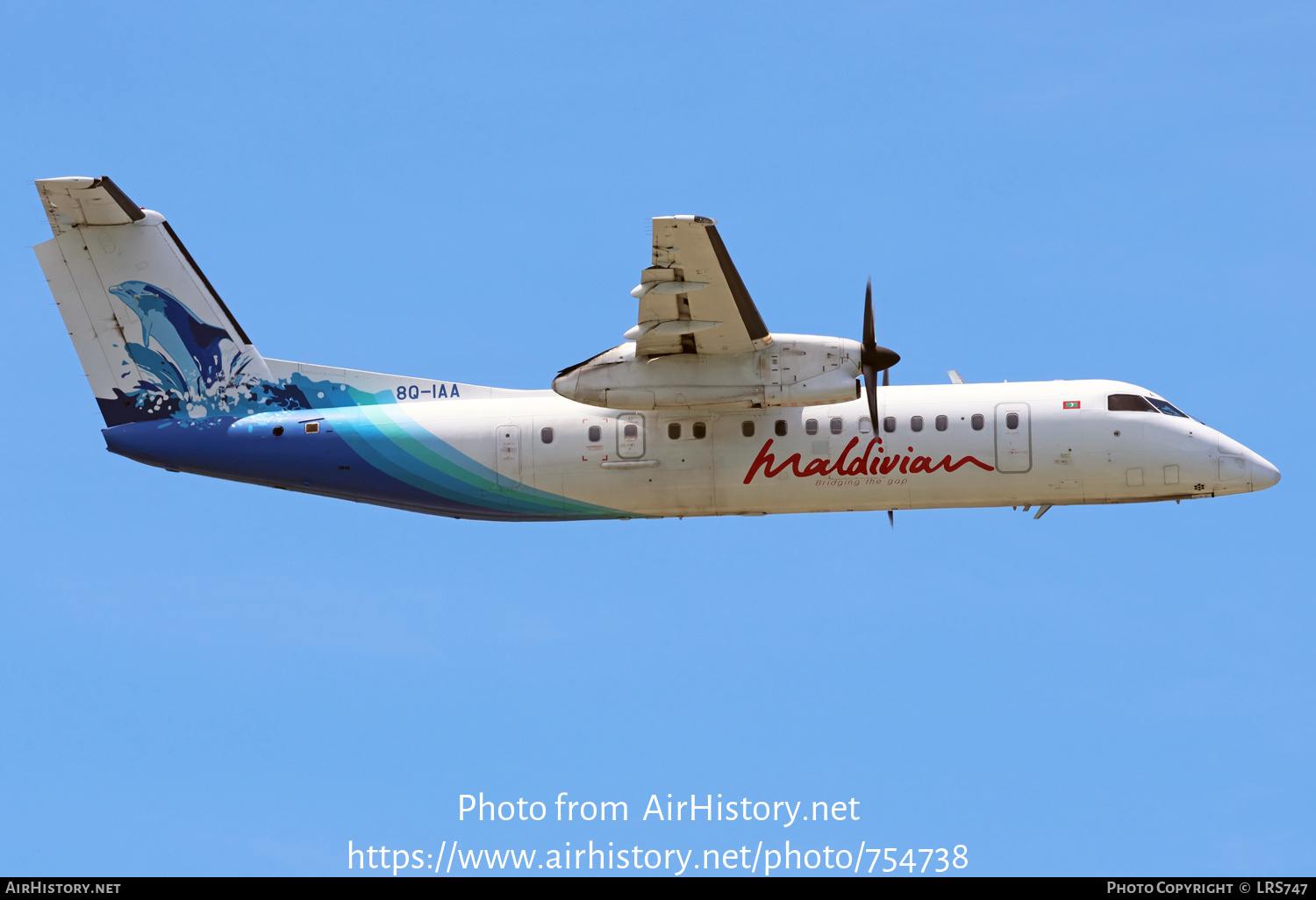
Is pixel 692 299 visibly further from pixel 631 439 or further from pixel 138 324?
pixel 138 324

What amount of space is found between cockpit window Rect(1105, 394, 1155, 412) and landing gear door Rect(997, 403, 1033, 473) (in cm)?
158

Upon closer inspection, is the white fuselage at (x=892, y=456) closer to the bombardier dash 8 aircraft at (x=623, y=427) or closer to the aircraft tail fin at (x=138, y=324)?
the bombardier dash 8 aircraft at (x=623, y=427)

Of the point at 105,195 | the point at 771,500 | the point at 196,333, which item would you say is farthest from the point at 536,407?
the point at 105,195

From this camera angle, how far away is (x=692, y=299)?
1106 inches

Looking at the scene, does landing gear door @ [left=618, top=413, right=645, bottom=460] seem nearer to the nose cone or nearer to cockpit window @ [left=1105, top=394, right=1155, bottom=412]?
cockpit window @ [left=1105, top=394, right=1155, bottom=412]

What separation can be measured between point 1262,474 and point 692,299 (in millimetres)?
10997

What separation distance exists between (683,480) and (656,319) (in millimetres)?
3376

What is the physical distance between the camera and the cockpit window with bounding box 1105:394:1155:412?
30.3 metres

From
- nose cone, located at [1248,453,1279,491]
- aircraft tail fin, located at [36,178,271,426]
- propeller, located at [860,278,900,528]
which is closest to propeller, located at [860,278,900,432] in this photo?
propeller, located at [860,278,900,528]

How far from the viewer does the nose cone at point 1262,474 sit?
99.6 feet

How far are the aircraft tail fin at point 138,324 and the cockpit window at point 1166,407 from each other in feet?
53.7

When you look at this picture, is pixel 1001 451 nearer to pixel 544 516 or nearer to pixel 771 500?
pixel 771 500

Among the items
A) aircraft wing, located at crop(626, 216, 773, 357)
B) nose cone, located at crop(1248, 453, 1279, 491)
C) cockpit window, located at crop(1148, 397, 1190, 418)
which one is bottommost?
nose cone, located at crop(1248, 453, 1279, 491)

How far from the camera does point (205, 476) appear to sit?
31.3 m
